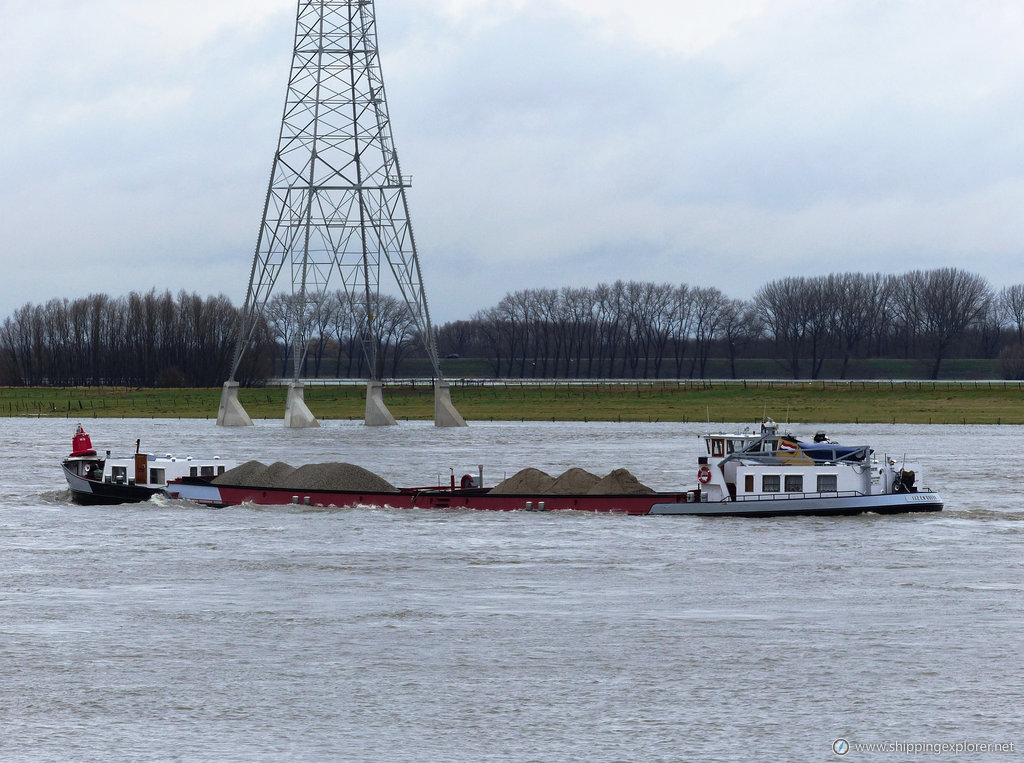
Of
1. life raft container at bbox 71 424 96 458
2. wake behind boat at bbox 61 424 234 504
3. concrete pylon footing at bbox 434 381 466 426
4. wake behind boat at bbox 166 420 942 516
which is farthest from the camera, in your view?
concrete pylon footing at bbox 434 381 466 426

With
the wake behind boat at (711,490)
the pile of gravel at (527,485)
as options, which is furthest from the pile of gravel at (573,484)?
the pile of gravel at (527,485)

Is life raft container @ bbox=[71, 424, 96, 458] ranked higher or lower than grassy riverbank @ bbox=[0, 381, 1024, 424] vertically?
lower

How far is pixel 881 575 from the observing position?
37.3m

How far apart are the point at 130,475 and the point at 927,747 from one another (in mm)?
44219

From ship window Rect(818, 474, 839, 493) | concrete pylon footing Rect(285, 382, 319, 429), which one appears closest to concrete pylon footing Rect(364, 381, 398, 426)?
A: concrete pylon footing Rect(285, 382, 319, 429)

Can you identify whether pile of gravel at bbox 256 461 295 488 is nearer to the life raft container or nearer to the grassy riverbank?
the life raft container

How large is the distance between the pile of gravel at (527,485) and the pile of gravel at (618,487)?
1723mm

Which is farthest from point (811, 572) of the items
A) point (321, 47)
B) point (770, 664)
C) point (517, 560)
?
point (321, 47)

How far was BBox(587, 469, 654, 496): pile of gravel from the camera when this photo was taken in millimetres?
52375

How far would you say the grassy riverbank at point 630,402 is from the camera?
12425 centimetres

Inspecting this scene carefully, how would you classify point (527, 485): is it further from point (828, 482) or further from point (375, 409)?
point (375, 409)

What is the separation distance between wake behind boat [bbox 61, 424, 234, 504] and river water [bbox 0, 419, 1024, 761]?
15.3 ft

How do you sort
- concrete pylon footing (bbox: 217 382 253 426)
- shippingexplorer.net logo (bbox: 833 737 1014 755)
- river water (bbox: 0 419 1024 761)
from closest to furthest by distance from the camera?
shippingexplorer.net logo (bbox: 833 737 1014 755) < river water (bbox: 0 419 1024 761) < concrete pylon footing (bbox: 217 382 253 426)

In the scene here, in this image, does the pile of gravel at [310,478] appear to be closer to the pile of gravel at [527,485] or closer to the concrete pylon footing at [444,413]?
the pile of gravel at [527,485]
